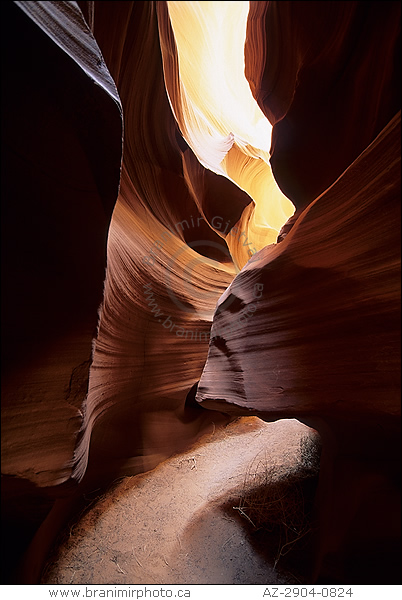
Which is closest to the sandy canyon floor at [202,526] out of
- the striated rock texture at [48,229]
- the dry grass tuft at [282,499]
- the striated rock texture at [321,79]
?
the dry grass tuft at [282,499]

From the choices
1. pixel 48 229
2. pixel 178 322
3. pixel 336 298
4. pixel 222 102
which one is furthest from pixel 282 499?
pixel 222 102

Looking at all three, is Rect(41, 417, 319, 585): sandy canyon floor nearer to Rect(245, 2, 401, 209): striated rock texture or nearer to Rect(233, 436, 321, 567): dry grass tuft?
Rect(233, 436, 321, 567): dry grass tuft

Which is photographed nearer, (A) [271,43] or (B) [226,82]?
(A) [271,43]

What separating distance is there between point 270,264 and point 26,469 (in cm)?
165

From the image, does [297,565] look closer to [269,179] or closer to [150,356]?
[150,356]

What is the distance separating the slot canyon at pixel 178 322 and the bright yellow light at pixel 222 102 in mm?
1520

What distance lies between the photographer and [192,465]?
8.66 ft

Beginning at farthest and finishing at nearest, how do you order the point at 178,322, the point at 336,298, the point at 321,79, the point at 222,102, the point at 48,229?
1. the point at 222,102
2. the point at 178,322
3. the point at 321,79
4. the point at 336,298
5. the point at 48,229

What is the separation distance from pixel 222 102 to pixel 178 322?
5.60 meters

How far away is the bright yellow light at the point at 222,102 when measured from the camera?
430 centimetres

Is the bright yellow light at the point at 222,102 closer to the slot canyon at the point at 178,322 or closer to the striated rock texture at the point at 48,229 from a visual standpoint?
the slot canyon at the point at 178,322

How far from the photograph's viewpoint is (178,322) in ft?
9.41

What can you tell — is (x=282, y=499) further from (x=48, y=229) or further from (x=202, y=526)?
(x=48, y=229)

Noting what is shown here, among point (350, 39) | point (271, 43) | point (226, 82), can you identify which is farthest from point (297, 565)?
point (226, 82)
